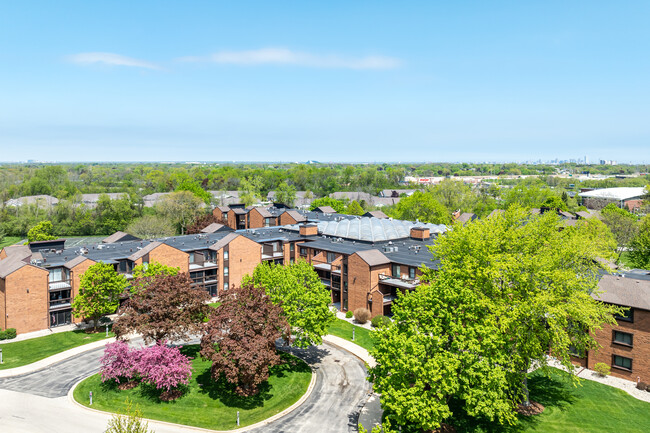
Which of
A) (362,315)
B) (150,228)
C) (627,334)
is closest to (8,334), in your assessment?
(362,315)

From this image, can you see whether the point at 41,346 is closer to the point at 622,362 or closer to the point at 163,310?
the point at 163,310

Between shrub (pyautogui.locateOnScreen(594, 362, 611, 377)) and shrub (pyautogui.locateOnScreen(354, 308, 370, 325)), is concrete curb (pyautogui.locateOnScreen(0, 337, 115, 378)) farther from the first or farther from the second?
shrub (pyautogui.locateOnScreen(594, 362, 611, 377))

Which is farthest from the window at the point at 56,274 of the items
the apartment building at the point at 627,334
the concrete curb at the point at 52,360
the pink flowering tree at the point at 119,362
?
the apartment building at the point at 627,334

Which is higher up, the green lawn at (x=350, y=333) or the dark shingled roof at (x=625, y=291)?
the dark shingled roof at (x=625, y=291)

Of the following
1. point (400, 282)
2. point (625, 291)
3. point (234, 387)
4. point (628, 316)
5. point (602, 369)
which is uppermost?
point (625, 291)

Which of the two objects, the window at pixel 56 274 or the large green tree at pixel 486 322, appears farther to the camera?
the window at pixel 56 274

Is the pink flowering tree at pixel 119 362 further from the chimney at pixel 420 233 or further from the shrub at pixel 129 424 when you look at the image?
the chimney at pixel 420 233

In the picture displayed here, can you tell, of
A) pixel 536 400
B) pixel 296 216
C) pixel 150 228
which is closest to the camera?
pixel 536 400

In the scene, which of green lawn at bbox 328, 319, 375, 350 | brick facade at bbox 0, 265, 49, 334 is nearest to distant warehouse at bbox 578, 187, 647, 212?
green lawn at bbox 328, 319, 375, 350
